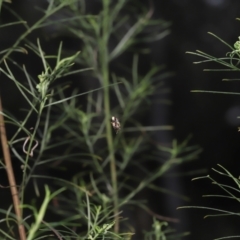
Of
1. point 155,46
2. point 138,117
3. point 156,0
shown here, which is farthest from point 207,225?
point 156,0

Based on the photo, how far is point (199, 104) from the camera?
1630mm

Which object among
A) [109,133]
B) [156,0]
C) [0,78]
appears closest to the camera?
[109,133]

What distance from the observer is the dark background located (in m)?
1.59

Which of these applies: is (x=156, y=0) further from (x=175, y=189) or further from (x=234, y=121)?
(x=175, y=189)

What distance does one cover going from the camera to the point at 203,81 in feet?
5.29

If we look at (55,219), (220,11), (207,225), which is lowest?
(207,225)

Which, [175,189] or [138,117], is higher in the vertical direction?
[138,117]

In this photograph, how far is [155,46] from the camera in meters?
1.62

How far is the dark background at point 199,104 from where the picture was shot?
159 centimetres

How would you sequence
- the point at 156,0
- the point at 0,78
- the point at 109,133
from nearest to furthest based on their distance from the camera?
the point at 109,133
the point at 0,78
the point at 156,0

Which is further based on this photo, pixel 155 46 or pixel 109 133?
pixel 155 46

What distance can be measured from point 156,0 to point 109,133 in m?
0.55

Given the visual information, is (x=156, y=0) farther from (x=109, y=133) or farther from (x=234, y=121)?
(x=109, y=133)

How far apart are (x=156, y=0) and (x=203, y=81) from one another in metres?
0.24
